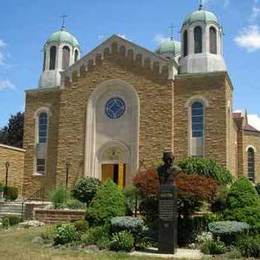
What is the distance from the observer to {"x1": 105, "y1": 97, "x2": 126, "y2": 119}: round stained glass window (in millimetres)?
32594

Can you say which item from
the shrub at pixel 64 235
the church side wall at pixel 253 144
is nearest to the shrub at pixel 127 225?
the shrub at pixel 64 235

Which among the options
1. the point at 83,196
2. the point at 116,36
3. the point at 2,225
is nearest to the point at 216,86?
the point at 116,36

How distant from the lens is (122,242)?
602 inches

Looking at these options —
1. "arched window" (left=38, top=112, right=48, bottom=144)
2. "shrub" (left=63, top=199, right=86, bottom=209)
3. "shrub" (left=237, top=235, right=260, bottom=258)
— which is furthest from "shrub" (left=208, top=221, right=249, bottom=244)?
"arched window" (left=38, top=112, right=48, bottom=144)

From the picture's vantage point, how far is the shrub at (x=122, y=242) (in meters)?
15.2

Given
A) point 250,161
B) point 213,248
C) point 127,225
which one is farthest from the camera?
point 250,161

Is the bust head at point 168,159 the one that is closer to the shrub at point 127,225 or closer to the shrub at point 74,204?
the shrub at point 127,225

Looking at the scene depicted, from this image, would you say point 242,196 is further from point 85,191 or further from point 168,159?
point 85,191

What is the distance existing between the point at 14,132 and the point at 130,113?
73.5 feet

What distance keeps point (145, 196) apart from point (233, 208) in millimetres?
3344

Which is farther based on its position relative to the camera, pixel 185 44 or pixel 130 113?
pixel 185 44

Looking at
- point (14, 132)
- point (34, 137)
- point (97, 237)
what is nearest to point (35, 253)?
point (97, 237)

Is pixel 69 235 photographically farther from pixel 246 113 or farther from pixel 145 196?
pixel 246 113

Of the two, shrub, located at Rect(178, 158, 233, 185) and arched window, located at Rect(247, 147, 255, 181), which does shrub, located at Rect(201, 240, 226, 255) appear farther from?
arched window, located at Rect(247, 147, 255, 181)
